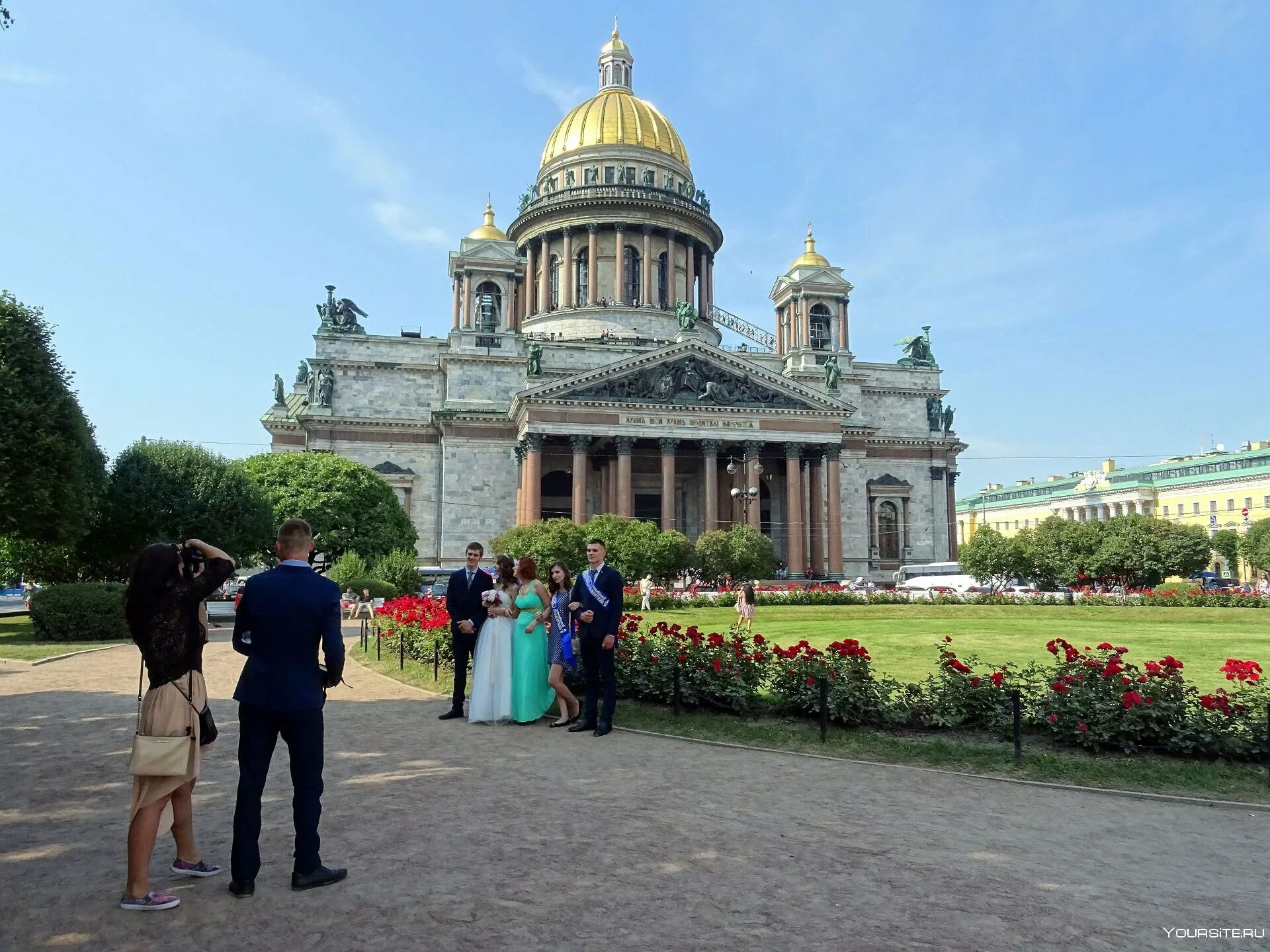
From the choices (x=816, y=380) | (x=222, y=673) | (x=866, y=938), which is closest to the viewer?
(x=866, y=938)

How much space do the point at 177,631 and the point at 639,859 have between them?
3342 mm

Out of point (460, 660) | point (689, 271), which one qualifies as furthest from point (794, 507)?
point (460, 660)

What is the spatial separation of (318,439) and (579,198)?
81.8 feet

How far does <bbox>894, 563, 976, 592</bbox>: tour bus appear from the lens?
46250 millimetres

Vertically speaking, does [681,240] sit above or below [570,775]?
above

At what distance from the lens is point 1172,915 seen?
516cm

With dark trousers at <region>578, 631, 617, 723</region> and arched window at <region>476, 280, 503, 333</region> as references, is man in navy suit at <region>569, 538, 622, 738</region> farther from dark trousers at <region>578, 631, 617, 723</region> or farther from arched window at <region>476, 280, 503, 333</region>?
arched window at <region>476, 280, 503, 333</region>

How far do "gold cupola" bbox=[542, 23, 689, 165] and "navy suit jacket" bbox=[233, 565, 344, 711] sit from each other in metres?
64.2

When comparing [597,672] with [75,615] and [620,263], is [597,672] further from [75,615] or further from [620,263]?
[620,263]

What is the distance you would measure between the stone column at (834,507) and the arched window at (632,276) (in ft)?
63.2

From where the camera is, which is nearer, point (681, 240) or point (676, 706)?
point (676, 706)

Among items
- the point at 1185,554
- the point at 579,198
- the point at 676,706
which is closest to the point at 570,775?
the point at 676,706

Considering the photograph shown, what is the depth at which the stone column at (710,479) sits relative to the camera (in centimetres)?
4866

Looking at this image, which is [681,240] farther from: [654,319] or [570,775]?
[570,775]
